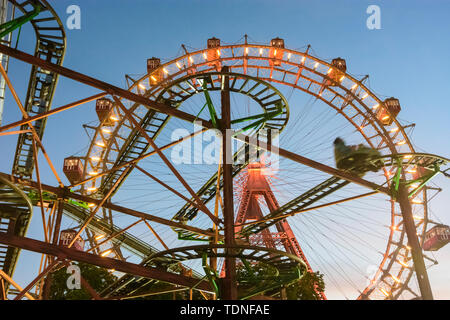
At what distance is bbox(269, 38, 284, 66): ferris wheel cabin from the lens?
28.8 meters

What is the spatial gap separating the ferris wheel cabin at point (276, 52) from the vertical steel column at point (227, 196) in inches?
697

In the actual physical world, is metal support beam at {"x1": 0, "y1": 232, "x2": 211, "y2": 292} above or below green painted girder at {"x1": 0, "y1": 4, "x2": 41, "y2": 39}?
below

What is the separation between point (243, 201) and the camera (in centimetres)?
3319

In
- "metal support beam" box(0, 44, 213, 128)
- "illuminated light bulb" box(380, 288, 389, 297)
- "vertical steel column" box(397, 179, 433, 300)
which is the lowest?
"illuminated light bulb" box(380, 288, 389, 297)

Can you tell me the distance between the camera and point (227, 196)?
10.7 meters

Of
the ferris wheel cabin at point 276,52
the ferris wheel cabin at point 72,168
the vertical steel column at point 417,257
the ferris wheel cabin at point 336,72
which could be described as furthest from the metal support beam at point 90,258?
the ferris wheel cabin at point 336,72

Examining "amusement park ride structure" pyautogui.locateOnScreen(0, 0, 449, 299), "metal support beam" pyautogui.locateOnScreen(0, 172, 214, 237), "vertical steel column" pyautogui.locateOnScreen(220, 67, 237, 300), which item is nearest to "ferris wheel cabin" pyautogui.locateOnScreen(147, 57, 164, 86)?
"amusement park ride structure" pyautogui.locateOnScreen(0, 0, 449, 299)

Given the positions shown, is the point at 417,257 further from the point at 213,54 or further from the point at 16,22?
the point at 213,54

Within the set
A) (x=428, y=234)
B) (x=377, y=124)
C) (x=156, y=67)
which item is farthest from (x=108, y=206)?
(x=428, y=234)

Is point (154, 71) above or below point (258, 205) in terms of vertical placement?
above

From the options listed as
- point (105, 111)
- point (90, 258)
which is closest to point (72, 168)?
point (105, 111)

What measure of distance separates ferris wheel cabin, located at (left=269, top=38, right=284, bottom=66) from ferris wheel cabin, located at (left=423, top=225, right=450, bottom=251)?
17.8 metres

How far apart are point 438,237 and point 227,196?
26.5 m

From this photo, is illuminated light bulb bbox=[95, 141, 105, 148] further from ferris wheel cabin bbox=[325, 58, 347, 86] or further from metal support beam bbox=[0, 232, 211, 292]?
metal support beam bbox=[0, 232, 211, 292]
